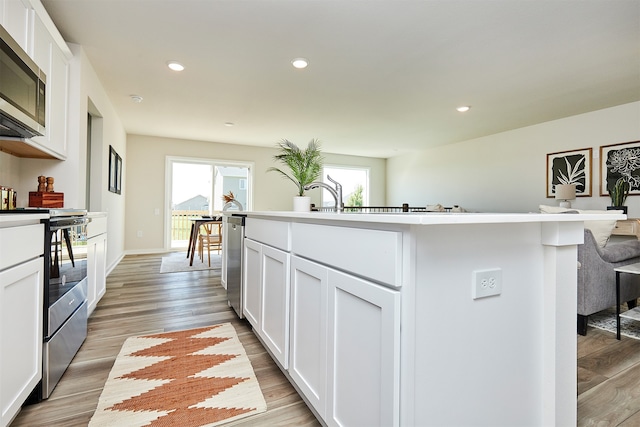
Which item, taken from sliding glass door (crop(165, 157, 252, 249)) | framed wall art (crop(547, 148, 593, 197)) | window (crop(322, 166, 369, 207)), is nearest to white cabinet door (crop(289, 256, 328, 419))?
framed wall art (crop(547, 148, 593, 197))

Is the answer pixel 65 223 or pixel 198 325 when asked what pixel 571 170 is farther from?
pixel 65 223

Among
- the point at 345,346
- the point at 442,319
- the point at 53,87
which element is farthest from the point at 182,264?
the point at 442,319

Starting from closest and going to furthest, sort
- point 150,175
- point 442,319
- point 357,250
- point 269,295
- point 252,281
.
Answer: point 442,319, point 357,250, point 269,295, point 252,281, point 150,175

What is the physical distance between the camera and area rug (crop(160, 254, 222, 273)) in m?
4.45

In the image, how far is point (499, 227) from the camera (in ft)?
3.19

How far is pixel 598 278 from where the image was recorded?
2.32 m

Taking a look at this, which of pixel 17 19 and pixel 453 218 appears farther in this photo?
pixel 17 19

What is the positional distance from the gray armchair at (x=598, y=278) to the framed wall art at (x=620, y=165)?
2271 mm

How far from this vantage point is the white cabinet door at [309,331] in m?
1.15

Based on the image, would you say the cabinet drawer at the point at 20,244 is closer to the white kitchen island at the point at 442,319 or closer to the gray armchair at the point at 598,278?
the white kitchen island at the point at 442,319

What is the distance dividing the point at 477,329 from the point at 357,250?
0.43 meters

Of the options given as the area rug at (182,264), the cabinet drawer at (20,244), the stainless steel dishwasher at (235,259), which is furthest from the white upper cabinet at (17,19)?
the area rug at (182,264)

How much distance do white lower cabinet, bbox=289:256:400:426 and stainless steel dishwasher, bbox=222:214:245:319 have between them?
100cm

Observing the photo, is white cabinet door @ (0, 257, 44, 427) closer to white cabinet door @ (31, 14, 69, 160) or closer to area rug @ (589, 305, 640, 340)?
white cabinet door @ (31, 14, 69, 160)
